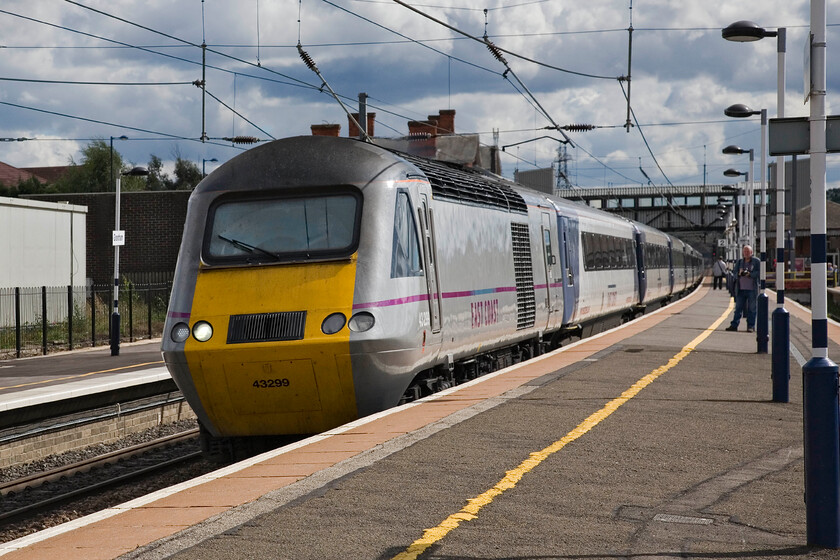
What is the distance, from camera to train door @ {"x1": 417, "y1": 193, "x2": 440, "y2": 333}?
38.4 ft

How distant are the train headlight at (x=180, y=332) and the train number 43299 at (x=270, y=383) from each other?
84 centimetres

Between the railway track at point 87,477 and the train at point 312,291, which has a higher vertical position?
the train at point 312,291

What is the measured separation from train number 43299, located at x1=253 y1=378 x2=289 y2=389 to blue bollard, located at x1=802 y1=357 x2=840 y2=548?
5421mm

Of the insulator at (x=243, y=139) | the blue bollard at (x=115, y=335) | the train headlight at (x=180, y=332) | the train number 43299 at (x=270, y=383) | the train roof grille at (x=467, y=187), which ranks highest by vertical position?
the insulator at (x=243, y=139)

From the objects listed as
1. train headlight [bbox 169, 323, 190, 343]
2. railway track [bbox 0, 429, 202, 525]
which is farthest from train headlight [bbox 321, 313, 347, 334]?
railway track [bbox 0, 429, 202, 525]

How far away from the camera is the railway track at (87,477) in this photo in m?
11.3

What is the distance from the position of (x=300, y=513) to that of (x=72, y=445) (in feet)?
33.0

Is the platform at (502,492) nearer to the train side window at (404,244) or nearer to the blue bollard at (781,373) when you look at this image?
the blue bollard at (781,373)

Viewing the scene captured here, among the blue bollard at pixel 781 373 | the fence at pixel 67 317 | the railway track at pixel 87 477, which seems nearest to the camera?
the railway track at pixel 87 477

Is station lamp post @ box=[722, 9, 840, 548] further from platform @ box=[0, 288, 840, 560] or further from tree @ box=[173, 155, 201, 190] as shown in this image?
tree @ box=[173, 155, 201, 190]

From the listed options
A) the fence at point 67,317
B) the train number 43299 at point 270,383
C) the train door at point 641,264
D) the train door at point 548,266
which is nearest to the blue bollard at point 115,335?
the fence at point 67,317

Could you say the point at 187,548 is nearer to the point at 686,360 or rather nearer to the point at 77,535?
the point at 77,535

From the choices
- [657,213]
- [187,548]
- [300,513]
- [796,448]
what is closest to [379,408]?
[796,448]

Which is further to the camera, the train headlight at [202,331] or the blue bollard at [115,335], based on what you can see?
the blue bollard at [115,335]
